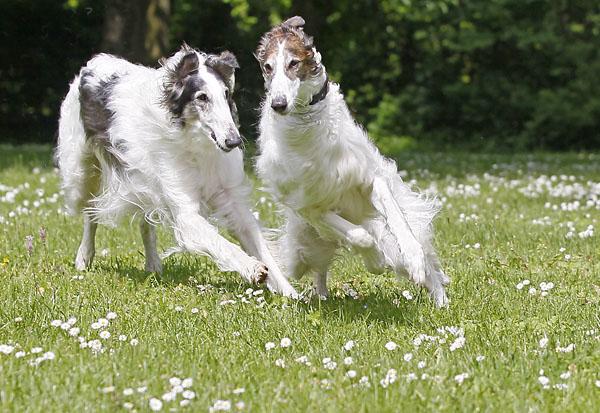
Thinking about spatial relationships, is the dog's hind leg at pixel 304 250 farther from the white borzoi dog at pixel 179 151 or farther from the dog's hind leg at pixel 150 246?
the dog's hind leg at pixel 150 246

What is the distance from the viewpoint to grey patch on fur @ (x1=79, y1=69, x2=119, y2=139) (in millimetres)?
7039

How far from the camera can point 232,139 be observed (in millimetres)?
5867

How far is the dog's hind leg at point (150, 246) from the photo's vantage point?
7.45 m

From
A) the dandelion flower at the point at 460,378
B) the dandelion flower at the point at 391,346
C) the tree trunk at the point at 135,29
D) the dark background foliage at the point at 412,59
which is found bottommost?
the dark background foliage at the point at 412,59

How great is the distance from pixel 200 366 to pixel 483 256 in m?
3.66

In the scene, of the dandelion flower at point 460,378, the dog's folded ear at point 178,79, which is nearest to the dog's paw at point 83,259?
the dog's folded ear at point 178,79

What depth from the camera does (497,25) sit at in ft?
80.6

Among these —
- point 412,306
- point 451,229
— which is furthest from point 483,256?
point 412,306

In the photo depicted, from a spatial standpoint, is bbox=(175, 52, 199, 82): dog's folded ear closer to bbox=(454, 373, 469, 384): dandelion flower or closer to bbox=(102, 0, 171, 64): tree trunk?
bbox=(454, 373, 469, 384): dandelion flower

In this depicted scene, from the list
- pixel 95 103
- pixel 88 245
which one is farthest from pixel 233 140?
pixel 88 245

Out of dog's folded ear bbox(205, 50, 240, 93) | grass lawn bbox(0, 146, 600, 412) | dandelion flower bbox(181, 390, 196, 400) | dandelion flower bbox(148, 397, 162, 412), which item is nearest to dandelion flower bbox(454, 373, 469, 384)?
grass lawn bbox(0, 146, 600, 412)

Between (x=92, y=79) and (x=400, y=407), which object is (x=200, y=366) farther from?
(x=92, y=79)

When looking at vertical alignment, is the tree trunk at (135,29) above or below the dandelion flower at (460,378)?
below

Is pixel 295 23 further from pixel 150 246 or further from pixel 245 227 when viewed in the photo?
pixel 150 246
